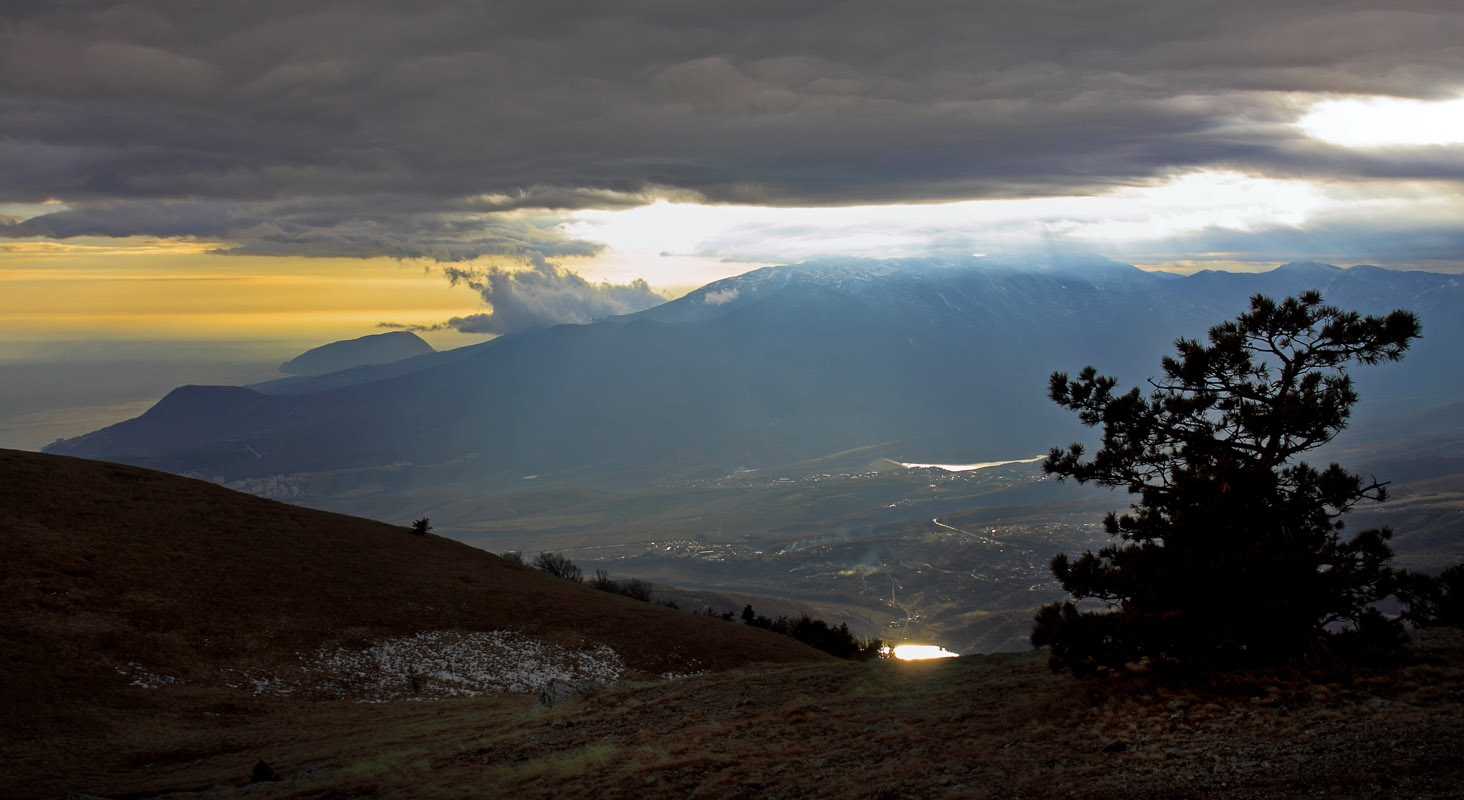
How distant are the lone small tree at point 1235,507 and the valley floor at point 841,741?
2.89 ft

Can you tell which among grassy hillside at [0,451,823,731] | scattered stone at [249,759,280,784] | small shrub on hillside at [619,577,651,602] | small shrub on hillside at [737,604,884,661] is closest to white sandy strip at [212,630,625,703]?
grassy hillside at [0,451,823,731]

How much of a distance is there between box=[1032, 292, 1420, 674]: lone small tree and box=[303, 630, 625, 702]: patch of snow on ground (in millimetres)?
15783

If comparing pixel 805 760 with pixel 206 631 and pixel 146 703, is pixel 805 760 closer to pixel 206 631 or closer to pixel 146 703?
pixel 146 703

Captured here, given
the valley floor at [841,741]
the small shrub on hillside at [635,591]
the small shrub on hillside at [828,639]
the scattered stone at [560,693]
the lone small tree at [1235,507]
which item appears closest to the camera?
the valley floor at [841,741]

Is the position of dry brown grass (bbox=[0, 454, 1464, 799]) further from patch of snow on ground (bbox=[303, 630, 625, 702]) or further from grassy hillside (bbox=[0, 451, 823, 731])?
patch of snow on ground (bbox=[303, 630, 625, 702])

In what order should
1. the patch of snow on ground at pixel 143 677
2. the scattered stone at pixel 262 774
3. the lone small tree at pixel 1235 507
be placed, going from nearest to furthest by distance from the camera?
the lone small tree at pixel 1235 507 < the scattered stone at pixel 262 774 < the patch of snow on ground at pixel 143 677

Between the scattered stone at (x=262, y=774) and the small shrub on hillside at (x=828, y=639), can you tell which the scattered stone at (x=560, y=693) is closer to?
the scattered stone at (x=262, y=774)

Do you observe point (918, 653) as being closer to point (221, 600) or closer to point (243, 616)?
point (243, 616)

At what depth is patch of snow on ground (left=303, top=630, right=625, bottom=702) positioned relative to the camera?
25844 mm

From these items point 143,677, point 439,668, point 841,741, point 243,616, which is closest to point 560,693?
point 841,741

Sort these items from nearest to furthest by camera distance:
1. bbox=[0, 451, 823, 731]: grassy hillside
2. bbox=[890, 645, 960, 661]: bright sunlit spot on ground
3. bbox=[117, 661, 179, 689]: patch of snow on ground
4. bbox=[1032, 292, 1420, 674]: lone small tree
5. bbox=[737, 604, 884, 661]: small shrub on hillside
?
bbox=[1032, 292, 1420, 674]: lone small tree → bbox=[117, 661, 179, 689]: patch of snow on ground → bbox=[0, 451, 823, 731]: grassy hillside → bbox=[890, 645, 960, 661]: bright sunlit spot on ground → bbox=[737, 604, 884, 661]: small shrub on hillside

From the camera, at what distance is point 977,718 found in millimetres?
15312

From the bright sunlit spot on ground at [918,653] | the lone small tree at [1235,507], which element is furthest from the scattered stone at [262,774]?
the bright sunlit spot on ground at [918,653]

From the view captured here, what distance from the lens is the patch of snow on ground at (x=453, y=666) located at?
84.8 feet
